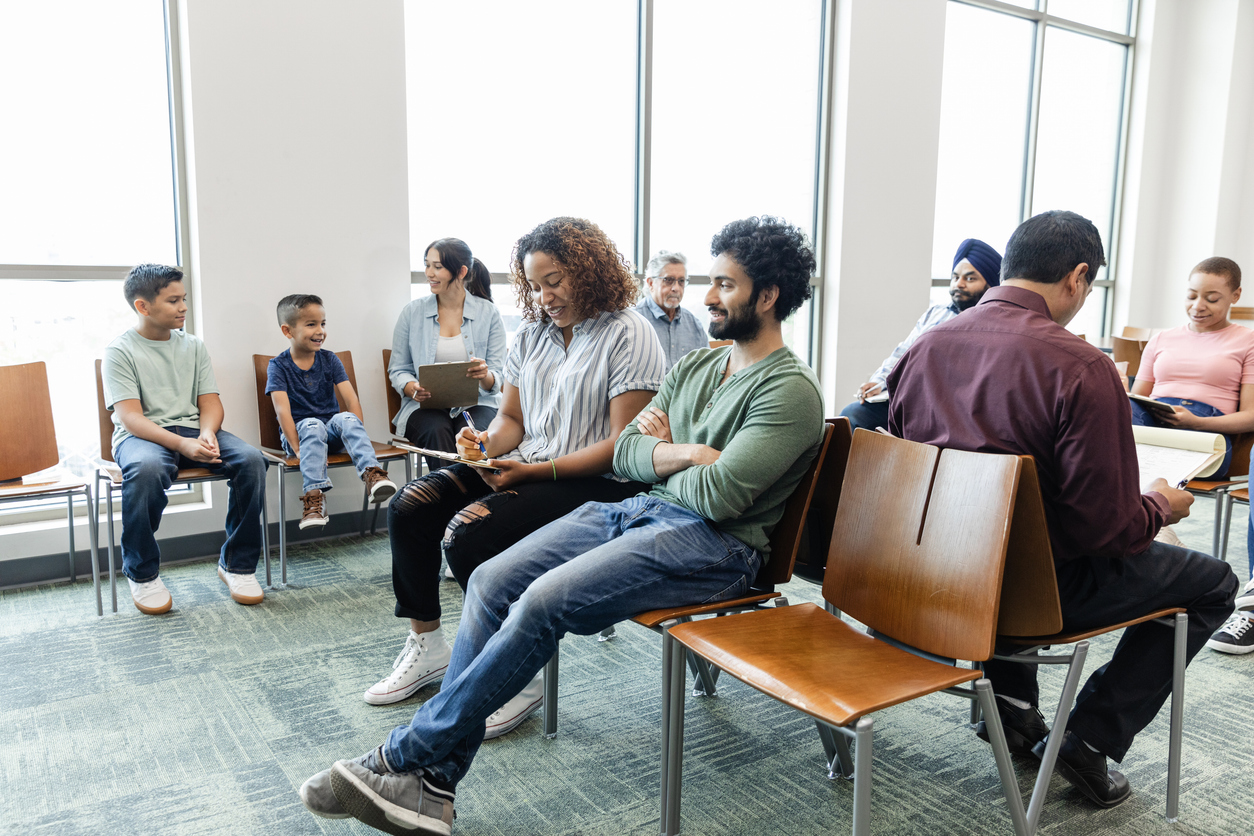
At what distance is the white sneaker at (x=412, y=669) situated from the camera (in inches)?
89.0

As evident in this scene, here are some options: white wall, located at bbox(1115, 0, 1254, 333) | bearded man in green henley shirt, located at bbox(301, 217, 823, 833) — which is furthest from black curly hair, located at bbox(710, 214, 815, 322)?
white wall, located at bbox(1115, 0, 1254, 333)

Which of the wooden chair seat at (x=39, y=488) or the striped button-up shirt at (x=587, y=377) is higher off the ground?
the striped button-up shirt at (x=587, y=377)

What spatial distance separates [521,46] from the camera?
4.24 metres

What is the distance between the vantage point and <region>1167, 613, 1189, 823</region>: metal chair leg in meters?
1.72

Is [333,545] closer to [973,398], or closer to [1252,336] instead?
[973,398]

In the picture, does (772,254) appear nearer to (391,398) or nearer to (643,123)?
(391,398)

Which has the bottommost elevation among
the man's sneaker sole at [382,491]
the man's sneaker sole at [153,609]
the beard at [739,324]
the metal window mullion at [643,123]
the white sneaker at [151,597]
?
the man's sneaker sole at [153,609]

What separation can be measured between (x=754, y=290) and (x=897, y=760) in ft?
3.73

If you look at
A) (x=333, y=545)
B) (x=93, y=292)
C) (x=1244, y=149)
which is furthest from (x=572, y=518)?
(x=1244, y=149)

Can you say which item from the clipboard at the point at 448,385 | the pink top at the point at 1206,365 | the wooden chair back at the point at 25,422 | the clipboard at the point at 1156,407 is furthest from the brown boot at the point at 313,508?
the pink top at the point at 1206,365

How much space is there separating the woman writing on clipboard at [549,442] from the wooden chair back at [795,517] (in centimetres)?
45

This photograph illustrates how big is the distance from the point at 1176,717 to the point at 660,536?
112 cm

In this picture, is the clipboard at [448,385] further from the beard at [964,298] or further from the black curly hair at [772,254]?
the beard at [964,298]

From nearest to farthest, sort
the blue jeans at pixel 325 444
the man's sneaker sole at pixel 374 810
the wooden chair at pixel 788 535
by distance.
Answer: the man's sneaker sole at pixel 374 810 → the wooden chair at pixel 788 535 → the blue jeans at pixel 325 444
